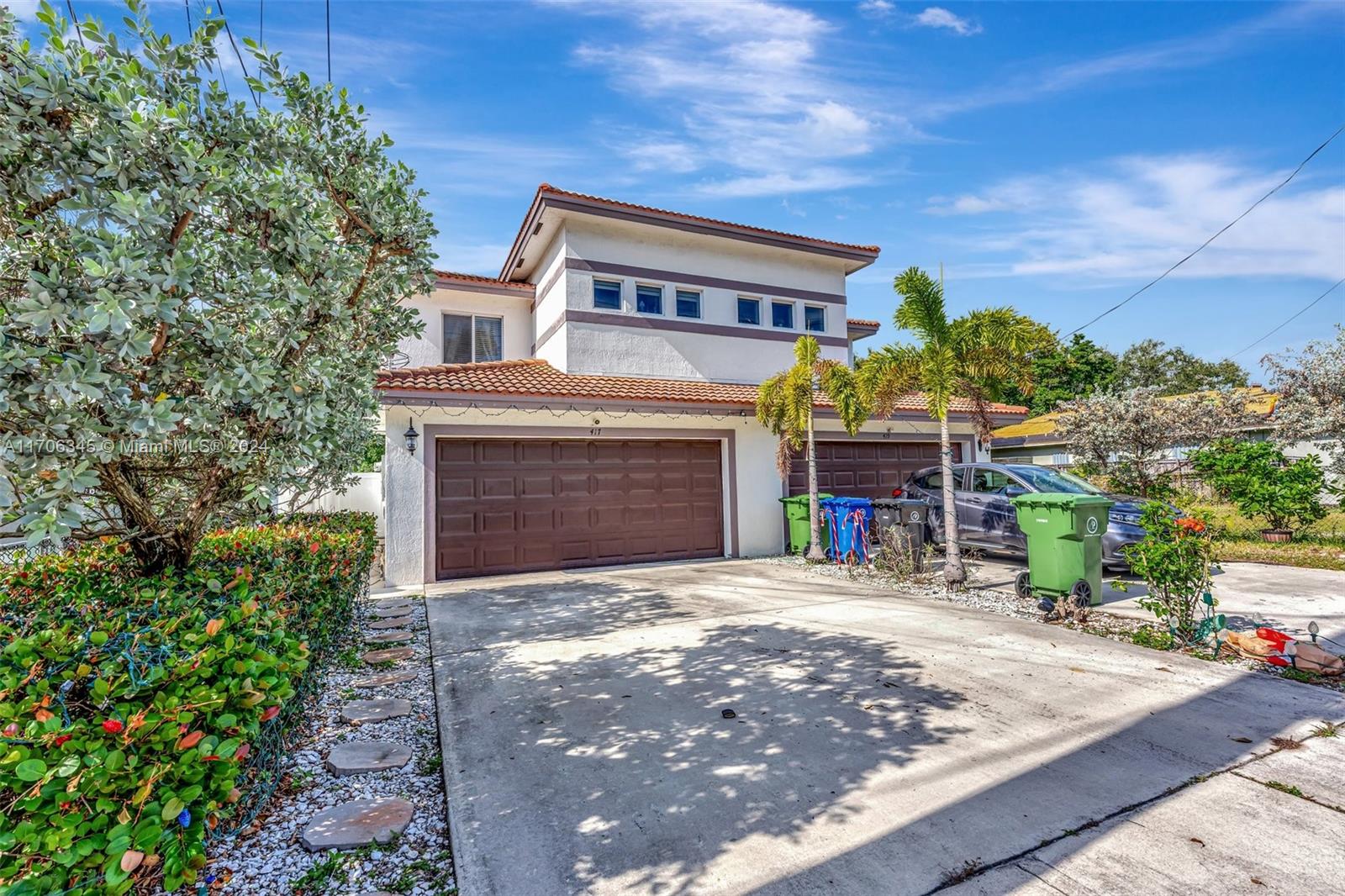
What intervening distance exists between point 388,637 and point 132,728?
4623 mm

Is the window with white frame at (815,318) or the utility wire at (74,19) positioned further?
the window with white frame at (815,318)

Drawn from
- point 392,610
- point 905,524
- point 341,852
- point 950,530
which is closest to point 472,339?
point 392,610

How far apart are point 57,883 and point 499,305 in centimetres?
1396

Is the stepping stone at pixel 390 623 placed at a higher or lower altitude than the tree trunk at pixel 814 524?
lower

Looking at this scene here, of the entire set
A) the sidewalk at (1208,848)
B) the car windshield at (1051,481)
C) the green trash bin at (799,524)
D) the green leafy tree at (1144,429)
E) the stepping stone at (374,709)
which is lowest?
the stepping stone at (374,709)

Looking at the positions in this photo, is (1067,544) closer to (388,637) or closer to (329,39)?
(388,637)

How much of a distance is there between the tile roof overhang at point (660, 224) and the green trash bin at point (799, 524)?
615 centimetres

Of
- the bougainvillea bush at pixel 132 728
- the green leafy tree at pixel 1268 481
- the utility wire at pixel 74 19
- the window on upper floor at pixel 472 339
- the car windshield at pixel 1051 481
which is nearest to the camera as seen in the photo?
the bougainvillea bush at pixel 132 728

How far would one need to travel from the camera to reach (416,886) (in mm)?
2365

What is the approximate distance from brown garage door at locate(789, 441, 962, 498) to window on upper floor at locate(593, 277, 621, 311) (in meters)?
5.16

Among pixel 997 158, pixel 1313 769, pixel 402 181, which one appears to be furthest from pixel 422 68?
pixel 997 158

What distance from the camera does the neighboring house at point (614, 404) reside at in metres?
9.77

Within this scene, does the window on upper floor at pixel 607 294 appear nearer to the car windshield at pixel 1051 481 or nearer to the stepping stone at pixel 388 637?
the stepping stone at pixel 388 637

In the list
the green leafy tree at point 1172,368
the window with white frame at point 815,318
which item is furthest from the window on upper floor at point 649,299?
the green leafy tree at point 1172,368
